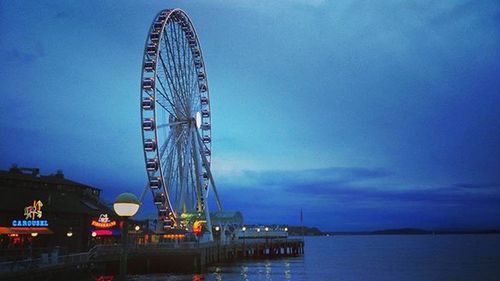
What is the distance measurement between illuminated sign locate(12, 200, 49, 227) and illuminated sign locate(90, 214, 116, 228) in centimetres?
776

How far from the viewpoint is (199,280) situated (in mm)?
44031

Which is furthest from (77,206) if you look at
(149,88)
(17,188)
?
(149,88)

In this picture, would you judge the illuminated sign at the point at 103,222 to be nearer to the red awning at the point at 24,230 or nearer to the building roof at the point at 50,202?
the building roof at the point at 50,202

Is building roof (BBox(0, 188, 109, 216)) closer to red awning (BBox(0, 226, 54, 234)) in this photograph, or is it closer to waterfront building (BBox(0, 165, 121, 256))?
waterfront building (BBox(0, 165, 121, 256))

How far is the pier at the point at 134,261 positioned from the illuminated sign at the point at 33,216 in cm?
488

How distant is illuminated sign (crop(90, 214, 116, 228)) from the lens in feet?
168

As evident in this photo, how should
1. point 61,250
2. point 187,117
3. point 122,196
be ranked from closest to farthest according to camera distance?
1. point 122,196
2. point 61,250
3. point 187,117

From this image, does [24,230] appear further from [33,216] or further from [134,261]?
[134,261]

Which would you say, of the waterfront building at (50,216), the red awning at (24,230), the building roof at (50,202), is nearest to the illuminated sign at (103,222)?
the waterfront building at (50,216)

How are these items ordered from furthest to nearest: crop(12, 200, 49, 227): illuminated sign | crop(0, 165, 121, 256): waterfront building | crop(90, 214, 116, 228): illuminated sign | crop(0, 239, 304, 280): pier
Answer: crop(90, 214, 116, 228): illuminated sign, crop(0, 165, 121, 256): waterfront building, crop(12, 200, 49, 227): illuminated sign, crop(0, 239, 304, 280): pier

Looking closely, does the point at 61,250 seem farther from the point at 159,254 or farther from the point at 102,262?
the point at 159,254

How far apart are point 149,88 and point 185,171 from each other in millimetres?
10793

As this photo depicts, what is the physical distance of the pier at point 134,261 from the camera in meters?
31.0

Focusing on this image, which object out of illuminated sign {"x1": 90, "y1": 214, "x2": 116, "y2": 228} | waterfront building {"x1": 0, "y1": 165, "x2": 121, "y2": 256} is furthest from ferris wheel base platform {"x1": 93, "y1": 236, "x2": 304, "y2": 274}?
illuminated sign {"x1": 90, "y1": 214, "x2": 116, "y2": 228}
